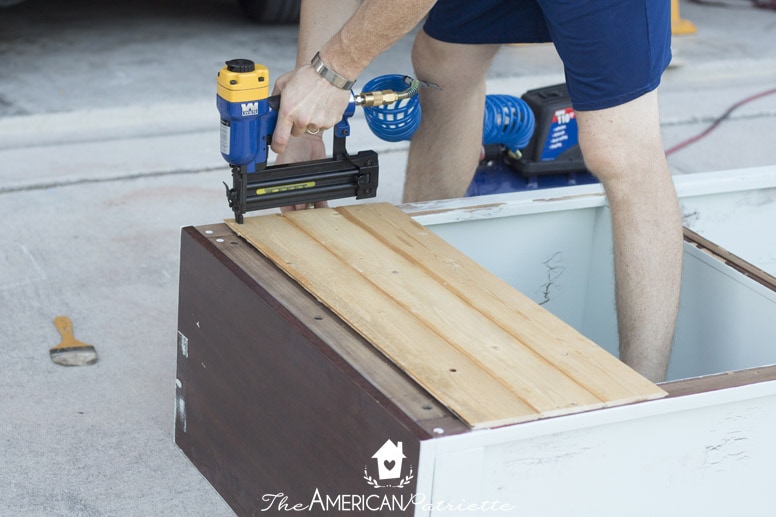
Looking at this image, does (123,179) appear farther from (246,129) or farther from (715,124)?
(715,124)

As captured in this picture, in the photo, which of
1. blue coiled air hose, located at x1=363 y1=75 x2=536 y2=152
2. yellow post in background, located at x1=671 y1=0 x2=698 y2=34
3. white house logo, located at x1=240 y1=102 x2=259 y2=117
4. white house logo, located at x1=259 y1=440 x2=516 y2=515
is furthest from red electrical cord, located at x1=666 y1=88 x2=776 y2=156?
white house logo, located at x1=259 y1=440 x2=516 y2=515

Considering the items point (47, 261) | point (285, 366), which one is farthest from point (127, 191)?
point (285, 366)

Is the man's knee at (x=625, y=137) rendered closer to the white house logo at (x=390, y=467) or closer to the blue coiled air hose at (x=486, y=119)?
the blue coiled air hose at (x=486, y=119)

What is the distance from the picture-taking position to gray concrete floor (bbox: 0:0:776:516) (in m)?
1.80

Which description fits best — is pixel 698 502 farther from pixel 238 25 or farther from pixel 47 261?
pixel 238 25

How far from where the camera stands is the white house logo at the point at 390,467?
1.20 m

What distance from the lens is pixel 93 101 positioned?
138 inches

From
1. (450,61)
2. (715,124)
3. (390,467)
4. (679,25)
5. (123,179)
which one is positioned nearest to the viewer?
(390,467)

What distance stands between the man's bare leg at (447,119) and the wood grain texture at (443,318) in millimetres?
419

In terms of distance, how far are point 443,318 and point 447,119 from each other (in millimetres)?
818

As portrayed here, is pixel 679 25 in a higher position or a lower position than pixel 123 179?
higher

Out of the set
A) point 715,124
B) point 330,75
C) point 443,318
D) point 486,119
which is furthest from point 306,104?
point 715,124

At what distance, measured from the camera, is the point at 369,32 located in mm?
1619

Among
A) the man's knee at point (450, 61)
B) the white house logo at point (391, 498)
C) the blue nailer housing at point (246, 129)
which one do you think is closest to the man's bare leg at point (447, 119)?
the man's knee at point (450, 61)
